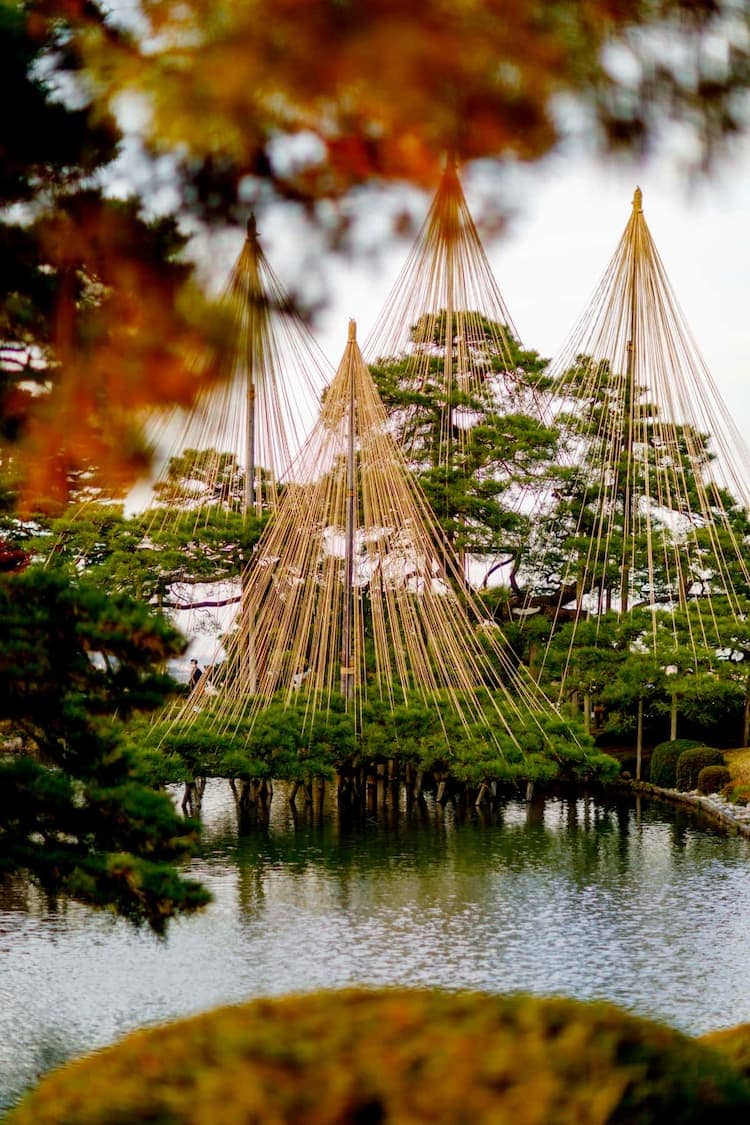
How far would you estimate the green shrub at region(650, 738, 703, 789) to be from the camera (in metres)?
14.6

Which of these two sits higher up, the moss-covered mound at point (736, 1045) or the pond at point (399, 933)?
the moss-covered mound at point (736, 1045)

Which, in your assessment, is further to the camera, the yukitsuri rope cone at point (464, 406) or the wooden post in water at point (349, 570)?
the yukitsuri rope cone at point (464, 406)

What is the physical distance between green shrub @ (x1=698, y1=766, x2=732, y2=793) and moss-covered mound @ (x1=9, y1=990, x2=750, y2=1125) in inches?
502

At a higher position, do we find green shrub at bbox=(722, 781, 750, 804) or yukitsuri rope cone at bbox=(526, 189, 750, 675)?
yukitsuri rope cone at bbox=(526, 189, 750, 675)

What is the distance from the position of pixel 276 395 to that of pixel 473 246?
1.82 ft

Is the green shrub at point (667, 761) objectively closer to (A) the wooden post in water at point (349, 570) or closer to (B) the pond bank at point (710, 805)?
(B) the pond bank at point (710, 805)

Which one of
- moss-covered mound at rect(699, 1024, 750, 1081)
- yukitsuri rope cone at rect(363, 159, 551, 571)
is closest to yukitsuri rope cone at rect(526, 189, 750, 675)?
yukitsuri rope cone at rect(363, 159, 551, 571)

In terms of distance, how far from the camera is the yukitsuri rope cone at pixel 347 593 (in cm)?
1077

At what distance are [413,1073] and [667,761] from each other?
46.1 feet

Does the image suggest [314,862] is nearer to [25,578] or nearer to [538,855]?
[538,855]

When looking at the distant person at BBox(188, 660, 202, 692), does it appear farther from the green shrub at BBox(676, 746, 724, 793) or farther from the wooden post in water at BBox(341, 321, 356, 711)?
the green shrub at BBox(676, 746, 724, 793)

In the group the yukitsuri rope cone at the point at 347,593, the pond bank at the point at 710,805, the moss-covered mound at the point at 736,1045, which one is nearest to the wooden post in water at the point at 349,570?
the yukitsuri rope cone at the point at 347,593

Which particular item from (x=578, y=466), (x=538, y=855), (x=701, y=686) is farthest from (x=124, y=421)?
(x=578, y=466)

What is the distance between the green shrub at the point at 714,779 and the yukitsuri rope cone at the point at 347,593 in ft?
8.80
